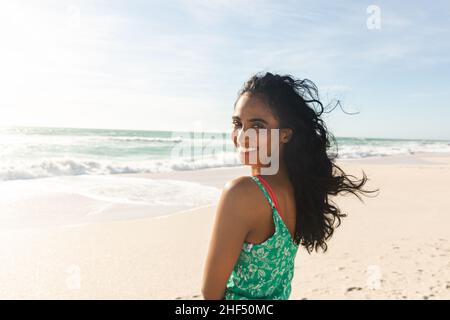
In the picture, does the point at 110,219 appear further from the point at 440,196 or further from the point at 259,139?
the point at 440,196

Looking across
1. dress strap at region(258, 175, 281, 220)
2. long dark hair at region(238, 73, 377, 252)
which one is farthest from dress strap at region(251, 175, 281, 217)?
long dark hair at region(238, 73, 377, 252)

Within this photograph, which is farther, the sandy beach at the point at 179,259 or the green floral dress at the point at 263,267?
the sandy beach at the point at 179,259

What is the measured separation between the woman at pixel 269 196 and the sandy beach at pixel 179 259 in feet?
10.5

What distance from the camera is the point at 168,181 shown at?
599 inches

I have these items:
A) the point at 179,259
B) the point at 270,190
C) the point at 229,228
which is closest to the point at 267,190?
the point at 270,190

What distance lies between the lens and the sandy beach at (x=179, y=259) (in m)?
4.88

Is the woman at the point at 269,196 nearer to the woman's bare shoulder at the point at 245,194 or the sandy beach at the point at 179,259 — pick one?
the woman's bare shoulder at the point at 245,194

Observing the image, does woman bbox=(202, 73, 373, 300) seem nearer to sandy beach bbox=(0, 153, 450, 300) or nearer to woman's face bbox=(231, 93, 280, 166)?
woman's face bbox=(231, 93, 280, 166)

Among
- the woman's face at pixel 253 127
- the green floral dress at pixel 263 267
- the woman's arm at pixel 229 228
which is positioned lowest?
the green floral dress at pixel 263 267

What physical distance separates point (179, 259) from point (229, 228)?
197 inches

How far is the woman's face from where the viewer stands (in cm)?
159

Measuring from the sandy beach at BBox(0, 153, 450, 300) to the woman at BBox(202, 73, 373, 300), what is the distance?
3189 mm

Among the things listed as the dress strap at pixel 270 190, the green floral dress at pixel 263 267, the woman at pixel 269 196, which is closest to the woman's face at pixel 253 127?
the woman at pixel 269 196
